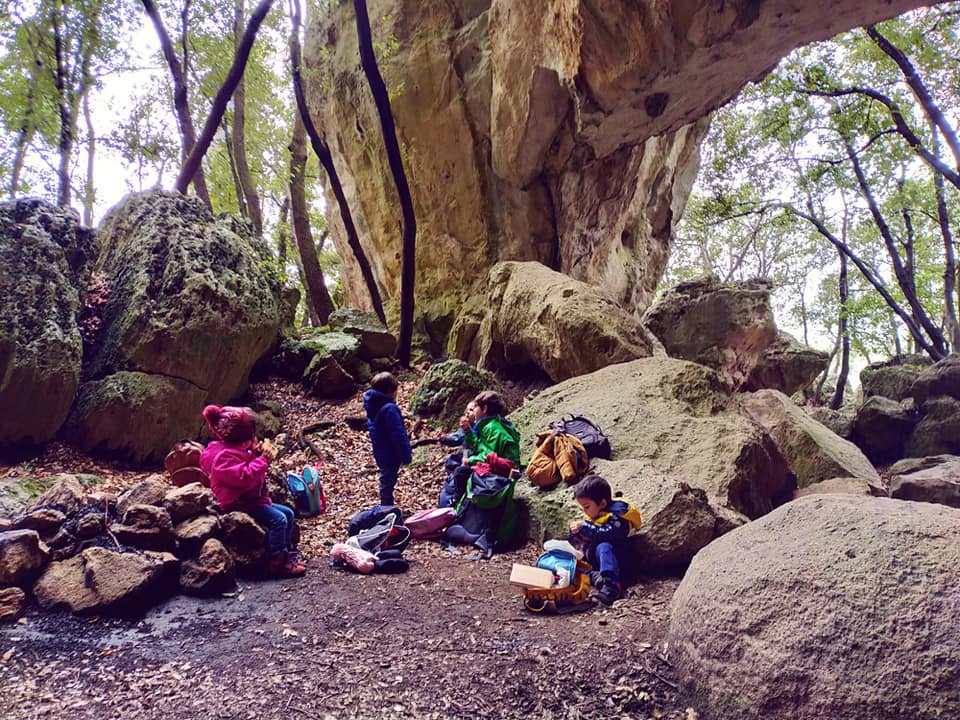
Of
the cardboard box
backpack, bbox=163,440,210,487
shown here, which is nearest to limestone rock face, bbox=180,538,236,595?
backpack, bbox=163,440,210,487

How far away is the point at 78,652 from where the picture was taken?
2.87 m

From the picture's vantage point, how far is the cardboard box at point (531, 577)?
3.59 meters

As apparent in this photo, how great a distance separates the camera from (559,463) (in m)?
5.44

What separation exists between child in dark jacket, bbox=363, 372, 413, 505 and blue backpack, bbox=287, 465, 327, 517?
0.89m

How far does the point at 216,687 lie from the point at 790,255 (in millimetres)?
26969

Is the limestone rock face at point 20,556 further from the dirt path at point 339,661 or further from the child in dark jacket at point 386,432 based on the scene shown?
the child in dark jacket at point 386,432

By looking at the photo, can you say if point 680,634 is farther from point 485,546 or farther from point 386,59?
point 386,59

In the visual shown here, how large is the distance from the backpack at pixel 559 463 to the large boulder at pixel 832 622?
7.56 feet

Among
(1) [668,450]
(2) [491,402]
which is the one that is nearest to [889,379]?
(1) [668,450]

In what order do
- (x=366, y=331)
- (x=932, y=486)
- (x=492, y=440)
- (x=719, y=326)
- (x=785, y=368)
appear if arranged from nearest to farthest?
(x=492, y=440), (x=932, y=486), (x=366, y=331), (x=719, y=326), (x=785, y=368)

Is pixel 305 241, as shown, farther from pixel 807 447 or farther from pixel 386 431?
pixel 807 447

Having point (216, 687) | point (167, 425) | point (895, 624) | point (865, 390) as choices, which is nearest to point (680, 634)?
point (895, 624)

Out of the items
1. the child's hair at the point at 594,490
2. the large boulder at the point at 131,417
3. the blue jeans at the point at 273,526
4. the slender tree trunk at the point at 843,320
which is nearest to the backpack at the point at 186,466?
the blue jeans at the point at 273,526

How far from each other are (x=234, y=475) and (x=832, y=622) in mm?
4012
